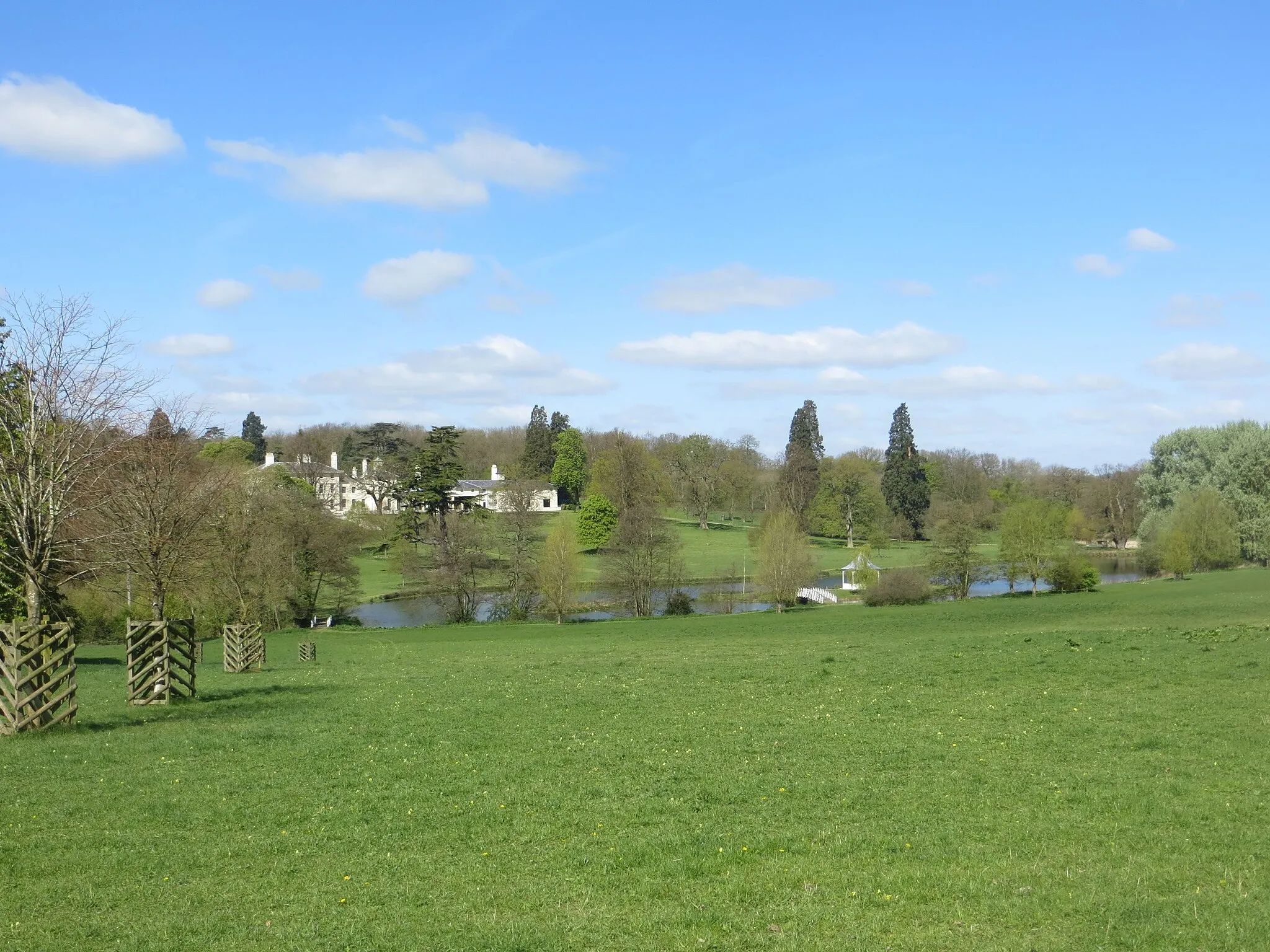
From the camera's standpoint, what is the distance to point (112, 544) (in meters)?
30.9

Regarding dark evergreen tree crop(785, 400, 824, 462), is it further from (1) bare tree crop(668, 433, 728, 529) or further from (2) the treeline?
(2) the treeline

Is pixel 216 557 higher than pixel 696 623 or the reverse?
higher

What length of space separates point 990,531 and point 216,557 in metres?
107

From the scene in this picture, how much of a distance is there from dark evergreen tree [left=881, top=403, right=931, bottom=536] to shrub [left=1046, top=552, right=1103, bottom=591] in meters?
52.3

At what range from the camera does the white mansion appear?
9562 centimetres

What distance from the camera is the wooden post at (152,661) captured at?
21016 millimetres

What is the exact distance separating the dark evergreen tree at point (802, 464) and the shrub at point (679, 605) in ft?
154

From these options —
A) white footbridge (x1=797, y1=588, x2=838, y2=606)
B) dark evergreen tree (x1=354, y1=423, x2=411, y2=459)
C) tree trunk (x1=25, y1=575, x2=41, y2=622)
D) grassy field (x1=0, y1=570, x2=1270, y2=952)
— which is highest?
dark evergreen tree (x1=354, y1=423, x2=411, y2=459)

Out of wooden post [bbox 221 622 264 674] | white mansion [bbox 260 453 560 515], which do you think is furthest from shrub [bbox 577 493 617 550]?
wooden post [bbox 221 622 264 674]

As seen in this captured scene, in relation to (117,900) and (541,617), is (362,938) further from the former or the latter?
(541,617)

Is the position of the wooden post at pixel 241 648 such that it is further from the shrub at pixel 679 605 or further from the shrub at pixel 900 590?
the shrub at pixel 900 590

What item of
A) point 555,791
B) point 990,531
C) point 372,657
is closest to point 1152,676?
point 555,791

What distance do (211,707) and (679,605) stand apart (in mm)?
51954

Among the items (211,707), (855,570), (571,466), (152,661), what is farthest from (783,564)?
(571,466)
